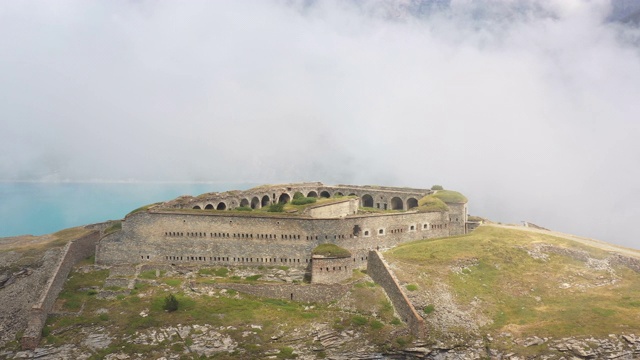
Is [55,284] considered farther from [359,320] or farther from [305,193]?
[305,193]

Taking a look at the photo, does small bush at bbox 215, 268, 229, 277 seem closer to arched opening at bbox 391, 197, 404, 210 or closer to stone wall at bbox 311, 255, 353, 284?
stone wall at bbox 311, 255, 353, 284

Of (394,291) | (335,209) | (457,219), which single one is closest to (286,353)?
(394,291)

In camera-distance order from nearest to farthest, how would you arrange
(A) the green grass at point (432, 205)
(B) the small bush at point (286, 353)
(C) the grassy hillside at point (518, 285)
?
(B) the small bush at point (286, 353)
(C) the grassy hillside at point (518, 285)
(A) the green grass at point (432, 205)

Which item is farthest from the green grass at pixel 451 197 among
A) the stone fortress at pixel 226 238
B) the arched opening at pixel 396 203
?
the stone fortress at pixel 226 238

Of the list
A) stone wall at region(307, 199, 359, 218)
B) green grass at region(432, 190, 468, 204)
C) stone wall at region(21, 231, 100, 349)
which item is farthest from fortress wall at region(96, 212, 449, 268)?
green grass at region(432, 190, 468, 204)

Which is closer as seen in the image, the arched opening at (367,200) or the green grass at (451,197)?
the green grass at (451,197)

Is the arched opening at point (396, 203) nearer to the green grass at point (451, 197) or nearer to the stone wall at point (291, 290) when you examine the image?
the green grass at point (451, 197)
